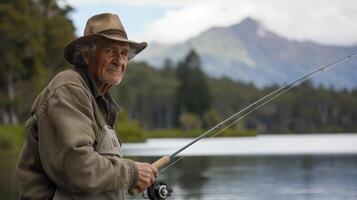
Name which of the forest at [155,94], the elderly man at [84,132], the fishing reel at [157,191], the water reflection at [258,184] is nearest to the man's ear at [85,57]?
the elderly man at [84,132]

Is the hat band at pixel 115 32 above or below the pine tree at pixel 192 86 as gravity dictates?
above

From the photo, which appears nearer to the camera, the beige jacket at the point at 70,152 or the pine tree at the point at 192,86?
the beige jacket at the point at 70,152

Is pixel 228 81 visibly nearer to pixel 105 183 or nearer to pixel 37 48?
pixel 37 48

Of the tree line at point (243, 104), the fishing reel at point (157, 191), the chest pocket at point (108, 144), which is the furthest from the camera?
the tree line at point (243, 104)

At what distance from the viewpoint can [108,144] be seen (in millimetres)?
2965

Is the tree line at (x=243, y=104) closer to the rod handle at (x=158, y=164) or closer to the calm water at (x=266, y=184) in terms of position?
the calm water at (x=266, y=184)

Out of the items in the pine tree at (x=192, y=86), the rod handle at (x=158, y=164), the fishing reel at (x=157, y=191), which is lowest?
the pine tree at (x=192, y=86)

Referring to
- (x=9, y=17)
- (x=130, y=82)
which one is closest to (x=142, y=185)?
(x=9, y=17)

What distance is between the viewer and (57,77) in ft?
9.43

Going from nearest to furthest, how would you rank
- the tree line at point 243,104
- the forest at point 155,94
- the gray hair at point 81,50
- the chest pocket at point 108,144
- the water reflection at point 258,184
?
the chest pocket at point 108,144
the gray hair at point 81,50
the water reflection at point 258,184
the forest at point 155,94
the tree line at point 243,104

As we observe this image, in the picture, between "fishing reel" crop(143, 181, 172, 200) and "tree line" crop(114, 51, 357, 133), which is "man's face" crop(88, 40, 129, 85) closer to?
"fishing reel" crop(143, 181, 172, 200)

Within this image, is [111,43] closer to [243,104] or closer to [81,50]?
[81,50]

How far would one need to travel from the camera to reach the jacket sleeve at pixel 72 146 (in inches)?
108

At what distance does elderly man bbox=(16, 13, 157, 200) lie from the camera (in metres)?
2.75
